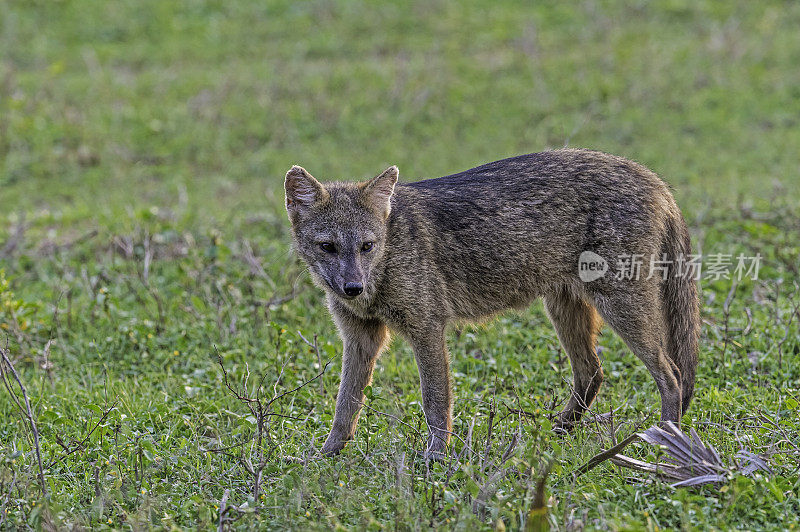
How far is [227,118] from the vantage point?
12.9 meters

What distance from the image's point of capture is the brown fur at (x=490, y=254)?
5.30 meters

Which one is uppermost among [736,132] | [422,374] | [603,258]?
[603,258]

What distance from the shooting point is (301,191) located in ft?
17.7

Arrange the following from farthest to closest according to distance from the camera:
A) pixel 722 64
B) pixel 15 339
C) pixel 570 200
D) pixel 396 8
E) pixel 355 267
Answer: pixel 396 8, pixel 722 64, pixel 15 339, pixel 570 200, pixel 355 267

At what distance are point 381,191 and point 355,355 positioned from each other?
3.45 ft

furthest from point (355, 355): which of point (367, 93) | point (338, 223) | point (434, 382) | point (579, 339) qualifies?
point (367, 93)

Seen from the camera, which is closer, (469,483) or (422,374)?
(469,483)

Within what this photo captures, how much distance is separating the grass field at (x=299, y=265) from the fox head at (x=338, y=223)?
2.21 ft

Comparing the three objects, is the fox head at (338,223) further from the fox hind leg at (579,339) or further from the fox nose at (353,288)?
the fox hind leg at (579,339)

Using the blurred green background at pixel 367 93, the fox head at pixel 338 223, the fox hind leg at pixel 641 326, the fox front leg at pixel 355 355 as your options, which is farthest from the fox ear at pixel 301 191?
the blurred green background at pixel 367 93

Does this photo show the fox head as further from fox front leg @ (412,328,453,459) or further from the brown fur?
fox front leg @ (412,328,453,459)

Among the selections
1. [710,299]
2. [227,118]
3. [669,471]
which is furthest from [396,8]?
[669,471]

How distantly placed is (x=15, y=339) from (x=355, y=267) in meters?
3.22

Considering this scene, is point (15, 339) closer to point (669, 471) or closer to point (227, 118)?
point (669, 471)
